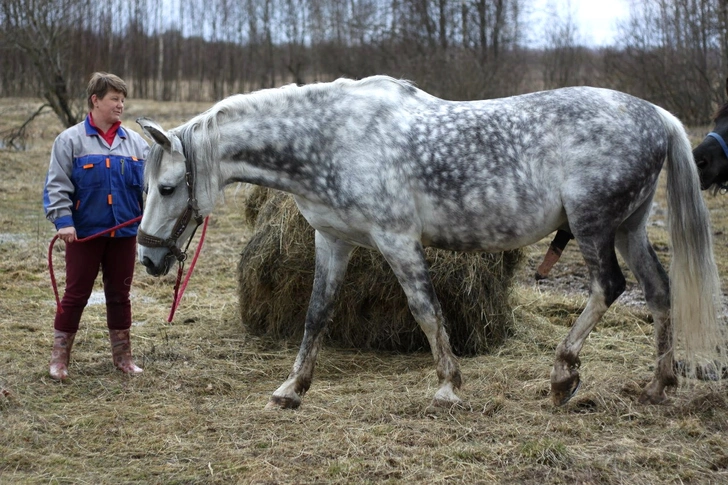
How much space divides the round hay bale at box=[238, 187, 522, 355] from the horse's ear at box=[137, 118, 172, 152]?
1.69 meters

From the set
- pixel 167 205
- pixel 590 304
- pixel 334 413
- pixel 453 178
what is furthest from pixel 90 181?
pixel 590 304

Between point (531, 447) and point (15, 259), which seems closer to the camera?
point (531, 447)

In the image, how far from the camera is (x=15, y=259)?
7398mm

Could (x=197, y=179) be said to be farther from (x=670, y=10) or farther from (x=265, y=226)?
(x=670, y=10)

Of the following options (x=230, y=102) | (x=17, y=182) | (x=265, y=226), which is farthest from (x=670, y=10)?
(x=230, y=102)

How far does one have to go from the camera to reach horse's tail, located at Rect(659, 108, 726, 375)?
391 centimetres

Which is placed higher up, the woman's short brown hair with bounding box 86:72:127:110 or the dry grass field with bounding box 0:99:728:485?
the woman's short brown hair with bounding box 86:72:127:110

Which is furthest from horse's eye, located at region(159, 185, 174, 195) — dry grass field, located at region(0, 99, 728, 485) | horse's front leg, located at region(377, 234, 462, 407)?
horse's front leg, located at region(377, 234, 462, 407)

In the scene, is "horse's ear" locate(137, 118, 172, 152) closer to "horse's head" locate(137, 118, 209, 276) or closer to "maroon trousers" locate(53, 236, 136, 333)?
"horse's head" locate(137, 118, 209, 276)

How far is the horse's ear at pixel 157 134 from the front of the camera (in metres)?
3.68

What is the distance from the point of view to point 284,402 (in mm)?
4078

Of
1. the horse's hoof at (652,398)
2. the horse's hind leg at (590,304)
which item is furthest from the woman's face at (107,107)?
the horse's hoof at (652,398)

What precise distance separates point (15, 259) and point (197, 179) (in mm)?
4320

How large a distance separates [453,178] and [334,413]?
1319 mm
